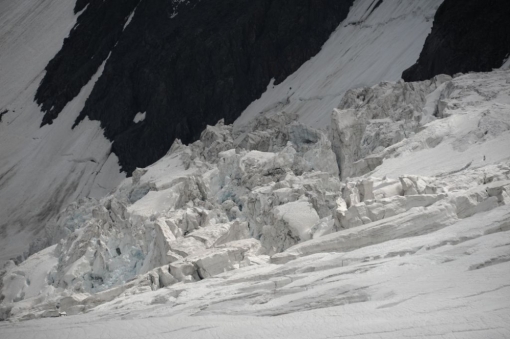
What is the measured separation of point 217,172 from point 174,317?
785 inches

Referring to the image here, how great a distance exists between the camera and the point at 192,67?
6900 centimetres

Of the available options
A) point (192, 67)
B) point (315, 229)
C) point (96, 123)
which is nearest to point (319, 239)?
point (315, 229)

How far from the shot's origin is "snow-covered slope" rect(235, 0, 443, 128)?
53.0 meters

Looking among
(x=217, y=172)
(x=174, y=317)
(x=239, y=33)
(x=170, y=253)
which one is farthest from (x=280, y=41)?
(x=174, y=317)

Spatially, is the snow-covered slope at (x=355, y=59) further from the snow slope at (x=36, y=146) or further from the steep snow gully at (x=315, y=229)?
the snow slope at (x=36, y=146)

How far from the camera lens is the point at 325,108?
51844 mm

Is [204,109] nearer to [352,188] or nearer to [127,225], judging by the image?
[127,225]

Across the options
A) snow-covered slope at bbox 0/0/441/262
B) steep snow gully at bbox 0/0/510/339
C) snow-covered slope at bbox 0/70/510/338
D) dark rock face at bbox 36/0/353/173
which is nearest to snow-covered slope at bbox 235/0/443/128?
snow-covered slope at bbox 0/0/441/262

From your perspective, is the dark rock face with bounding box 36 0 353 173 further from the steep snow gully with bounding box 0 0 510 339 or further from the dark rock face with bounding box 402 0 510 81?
the dark rock face with bounding box 402 0 510 81

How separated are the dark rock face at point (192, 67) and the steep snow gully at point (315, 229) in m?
8.72

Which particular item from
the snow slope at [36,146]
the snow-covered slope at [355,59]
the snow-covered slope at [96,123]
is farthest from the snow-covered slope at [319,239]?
the snow slope at [36,146]

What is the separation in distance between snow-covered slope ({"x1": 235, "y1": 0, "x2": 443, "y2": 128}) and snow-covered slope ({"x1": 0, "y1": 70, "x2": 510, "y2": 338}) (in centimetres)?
1245

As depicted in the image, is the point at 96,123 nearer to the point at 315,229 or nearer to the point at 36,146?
the point at 36,146

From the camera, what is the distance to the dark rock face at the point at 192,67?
66188 mm
